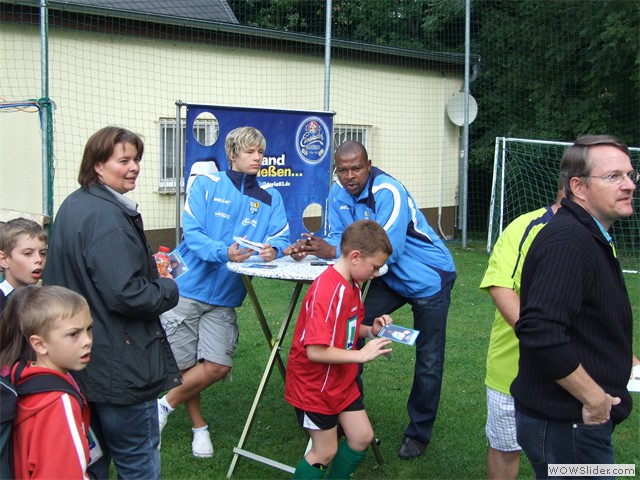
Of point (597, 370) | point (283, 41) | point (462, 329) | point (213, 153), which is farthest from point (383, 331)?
point (283, 41)

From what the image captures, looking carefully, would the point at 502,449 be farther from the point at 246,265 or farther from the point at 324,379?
the point at 246,265

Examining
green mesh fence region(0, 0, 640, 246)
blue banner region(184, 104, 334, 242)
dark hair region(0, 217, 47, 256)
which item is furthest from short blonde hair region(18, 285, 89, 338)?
green mesh fence region(0, 0, 640, 246)

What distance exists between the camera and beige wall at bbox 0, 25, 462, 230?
9.44 meters

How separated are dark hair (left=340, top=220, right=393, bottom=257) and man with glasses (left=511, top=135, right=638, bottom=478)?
0.86m

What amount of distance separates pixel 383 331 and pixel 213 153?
10.1 ft

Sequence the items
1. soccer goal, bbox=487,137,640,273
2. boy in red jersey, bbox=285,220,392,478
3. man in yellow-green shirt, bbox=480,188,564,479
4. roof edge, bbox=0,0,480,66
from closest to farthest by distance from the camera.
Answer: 1. man in yellow-green shirt, bbox=480,188,564,479
2. boy in red jersey, bbox=285,220,392,478
3. roof edge, bbox=0,0,480,66
4. soccer goal, bbox=487,137,640,273

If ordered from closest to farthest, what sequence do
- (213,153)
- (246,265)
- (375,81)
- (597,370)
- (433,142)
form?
(597,370) → (246,265) → (213,153) → (375,81) → (433,142)

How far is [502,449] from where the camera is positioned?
11.2ft

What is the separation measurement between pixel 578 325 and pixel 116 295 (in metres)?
1.64

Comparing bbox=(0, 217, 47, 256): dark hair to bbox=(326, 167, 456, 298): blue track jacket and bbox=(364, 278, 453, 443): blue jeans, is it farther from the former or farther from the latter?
bbox=(364, 278, 453, 443): blue jeans

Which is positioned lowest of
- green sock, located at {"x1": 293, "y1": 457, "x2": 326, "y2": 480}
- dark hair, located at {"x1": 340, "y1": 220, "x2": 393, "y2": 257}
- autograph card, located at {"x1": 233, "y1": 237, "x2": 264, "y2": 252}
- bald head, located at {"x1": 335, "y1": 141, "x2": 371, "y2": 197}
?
green sock, located at {"x1": 293, "y1": 457, "x2": 326, "y2": 480}

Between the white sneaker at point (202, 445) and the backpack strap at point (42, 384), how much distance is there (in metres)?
2.16

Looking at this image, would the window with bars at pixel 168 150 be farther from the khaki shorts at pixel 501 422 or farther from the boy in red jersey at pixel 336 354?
the khaki shorts at pixel 501 422

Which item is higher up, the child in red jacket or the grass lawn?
the child in red jacket
